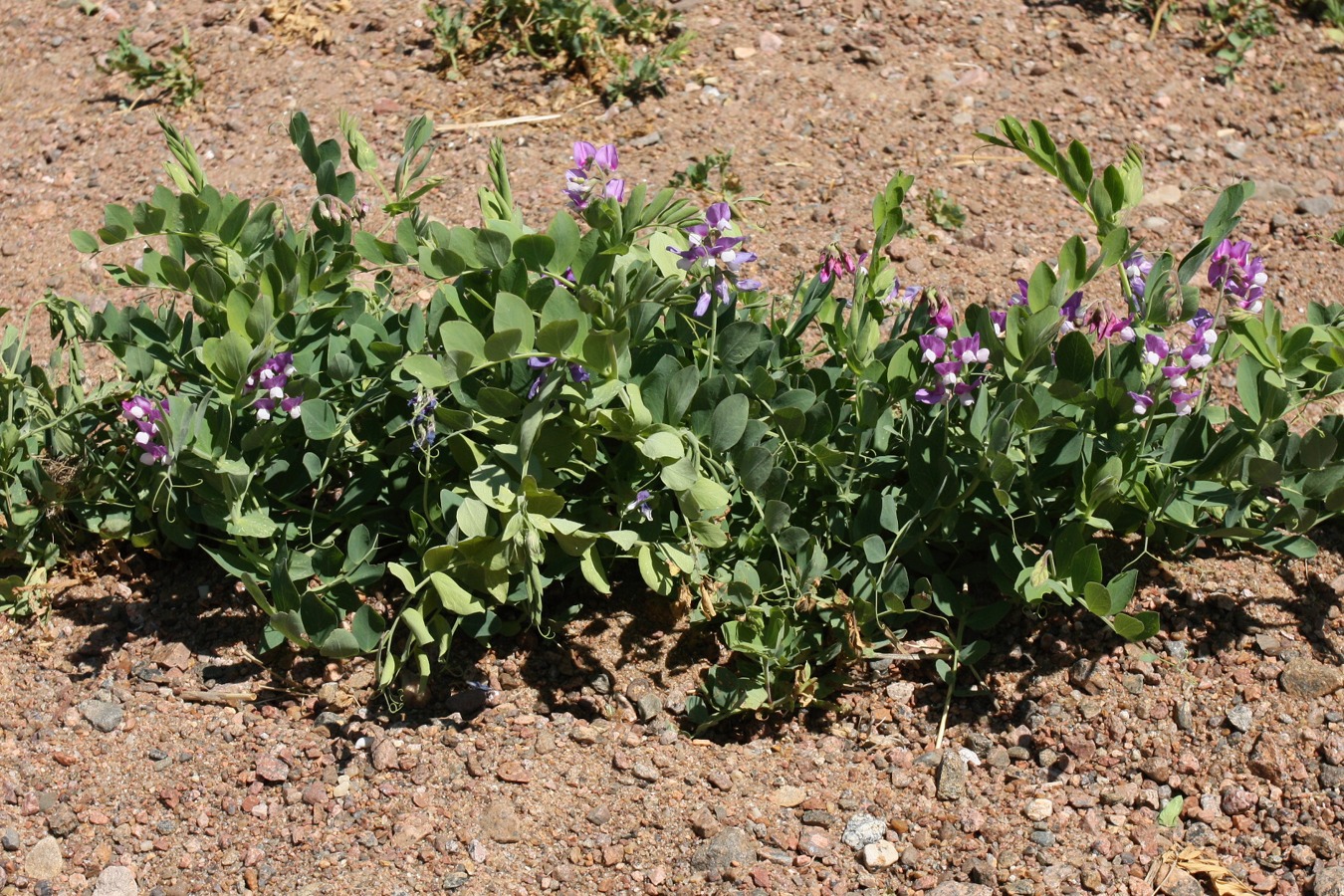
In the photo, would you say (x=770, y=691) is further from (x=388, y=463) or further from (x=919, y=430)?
(x=388, y=463)

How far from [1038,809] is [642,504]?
786mm

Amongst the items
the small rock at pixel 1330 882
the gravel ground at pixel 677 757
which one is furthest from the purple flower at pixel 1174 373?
the small rock at pixel 1330 882

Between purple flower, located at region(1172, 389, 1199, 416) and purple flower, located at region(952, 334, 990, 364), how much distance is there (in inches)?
11.4

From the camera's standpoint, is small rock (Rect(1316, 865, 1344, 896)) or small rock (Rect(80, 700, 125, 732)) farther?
small rock (Rect(80, 700, 125, 732))

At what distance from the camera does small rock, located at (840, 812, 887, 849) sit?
79.0 inches

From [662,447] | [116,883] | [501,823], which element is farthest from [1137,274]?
[116,883]

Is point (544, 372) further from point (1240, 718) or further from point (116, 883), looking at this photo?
point (1240, 718)

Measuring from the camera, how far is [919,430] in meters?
2.22

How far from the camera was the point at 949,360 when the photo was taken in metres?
2.11

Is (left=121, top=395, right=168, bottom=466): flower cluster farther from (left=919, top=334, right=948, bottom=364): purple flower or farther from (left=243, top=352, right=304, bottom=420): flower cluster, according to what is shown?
(left=919, top=334, right=948, bottom=364): purple flower

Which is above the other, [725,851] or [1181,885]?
[1181,885]

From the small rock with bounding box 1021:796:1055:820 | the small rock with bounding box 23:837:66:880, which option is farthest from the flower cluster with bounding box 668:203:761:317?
the small rock with bounding box 23:837:66:880

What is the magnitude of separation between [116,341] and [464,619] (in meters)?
0.79

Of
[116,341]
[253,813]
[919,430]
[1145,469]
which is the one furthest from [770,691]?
[116,341]
